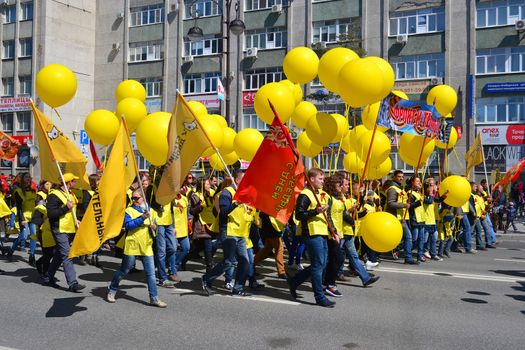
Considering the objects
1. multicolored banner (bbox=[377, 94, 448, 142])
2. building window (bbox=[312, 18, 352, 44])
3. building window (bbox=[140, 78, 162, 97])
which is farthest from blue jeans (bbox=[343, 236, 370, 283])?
building window (bbox=[140, 78, 162, 97])

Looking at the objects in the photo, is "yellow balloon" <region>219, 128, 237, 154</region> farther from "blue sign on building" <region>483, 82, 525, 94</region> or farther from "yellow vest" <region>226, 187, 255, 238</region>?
"blue sign on building" <region>483, 82, 525, 94</region>

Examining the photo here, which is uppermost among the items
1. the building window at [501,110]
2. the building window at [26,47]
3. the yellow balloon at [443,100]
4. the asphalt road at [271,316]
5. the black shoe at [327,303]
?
the building window at [26,47]

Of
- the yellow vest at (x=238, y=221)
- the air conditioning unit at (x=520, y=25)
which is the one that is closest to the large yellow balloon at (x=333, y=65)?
the yellow vest at (x=238, y=221)

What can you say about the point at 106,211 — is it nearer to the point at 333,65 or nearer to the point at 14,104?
the point at 333,65

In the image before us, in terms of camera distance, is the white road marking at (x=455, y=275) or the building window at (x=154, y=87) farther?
the building window at (x=154, y=87)

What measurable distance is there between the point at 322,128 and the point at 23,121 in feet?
123

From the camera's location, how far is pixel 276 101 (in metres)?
9.55

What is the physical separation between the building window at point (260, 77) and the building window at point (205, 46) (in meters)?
2.81

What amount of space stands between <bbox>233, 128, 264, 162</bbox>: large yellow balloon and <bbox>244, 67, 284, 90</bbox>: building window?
23.5m

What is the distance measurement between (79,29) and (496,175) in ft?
108

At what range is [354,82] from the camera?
7637mm

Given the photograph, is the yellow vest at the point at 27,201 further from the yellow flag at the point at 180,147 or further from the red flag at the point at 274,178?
Answer: the red flag at the point at 274,178

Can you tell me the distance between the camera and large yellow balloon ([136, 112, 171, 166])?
25.2ft

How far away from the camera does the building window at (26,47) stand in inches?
1619
